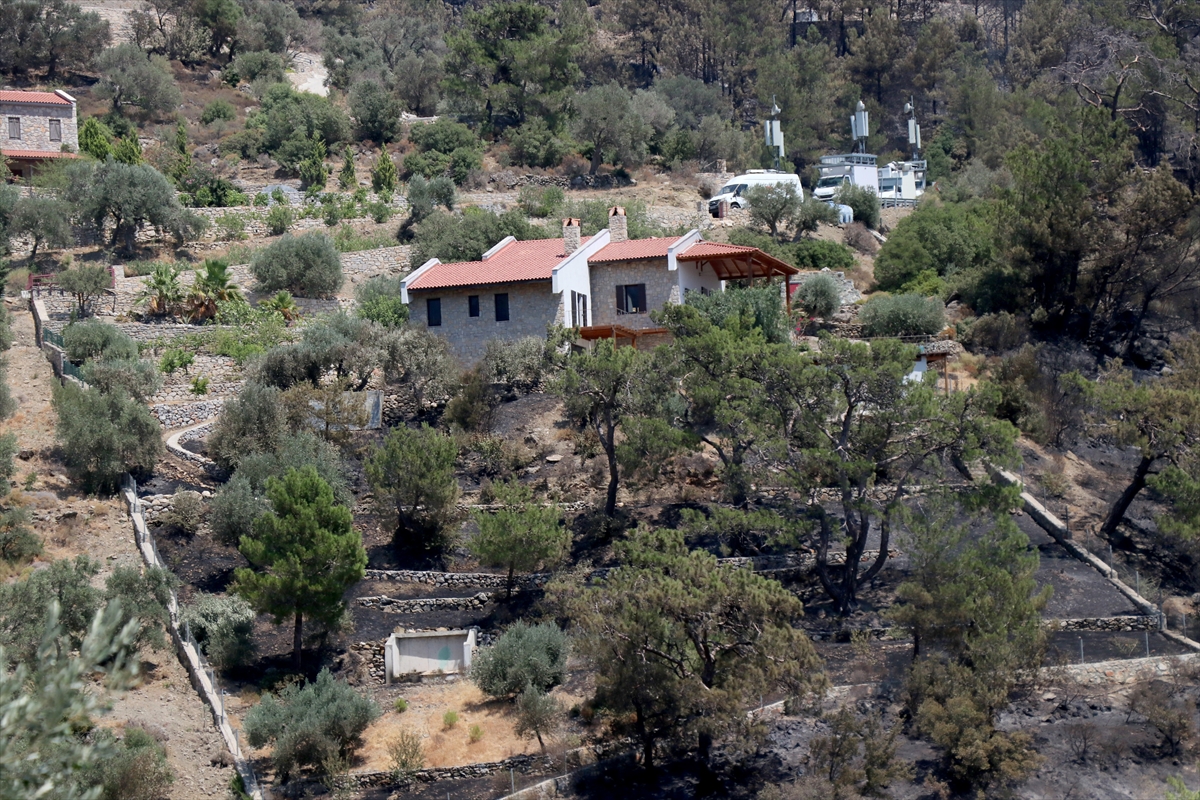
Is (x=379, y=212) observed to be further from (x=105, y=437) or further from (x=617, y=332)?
(x=105, y=437)

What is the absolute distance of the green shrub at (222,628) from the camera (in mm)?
27062

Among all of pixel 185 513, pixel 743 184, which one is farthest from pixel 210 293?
pixel 743 184

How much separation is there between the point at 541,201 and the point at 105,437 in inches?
1141

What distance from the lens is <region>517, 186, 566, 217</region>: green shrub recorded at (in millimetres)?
56812

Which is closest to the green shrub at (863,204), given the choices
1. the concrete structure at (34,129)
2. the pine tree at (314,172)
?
the pine tree at (314,172)

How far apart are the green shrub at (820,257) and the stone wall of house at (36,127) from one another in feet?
106

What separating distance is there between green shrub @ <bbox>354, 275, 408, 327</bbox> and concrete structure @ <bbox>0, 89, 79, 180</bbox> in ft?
61.8

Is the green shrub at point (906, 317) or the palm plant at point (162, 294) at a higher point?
the palm plant at point (162, 294)

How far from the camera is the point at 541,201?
189ft

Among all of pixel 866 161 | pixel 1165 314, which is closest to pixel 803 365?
pixel 1165 314

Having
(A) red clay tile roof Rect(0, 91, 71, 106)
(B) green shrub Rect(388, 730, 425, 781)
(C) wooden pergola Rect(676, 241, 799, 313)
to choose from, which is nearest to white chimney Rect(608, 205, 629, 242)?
(C) wooden pergola Rect(676, 241, 799, 313)

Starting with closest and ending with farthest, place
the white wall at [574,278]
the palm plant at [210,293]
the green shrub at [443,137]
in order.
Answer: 1. the white wall at [574,278]
2. the palm plant at [210,293]
3. the green shrub at [443,137]

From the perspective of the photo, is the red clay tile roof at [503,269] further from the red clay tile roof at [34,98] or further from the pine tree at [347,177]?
the red clay tile roof at [34,98]

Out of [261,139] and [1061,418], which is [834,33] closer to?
[261,139]
